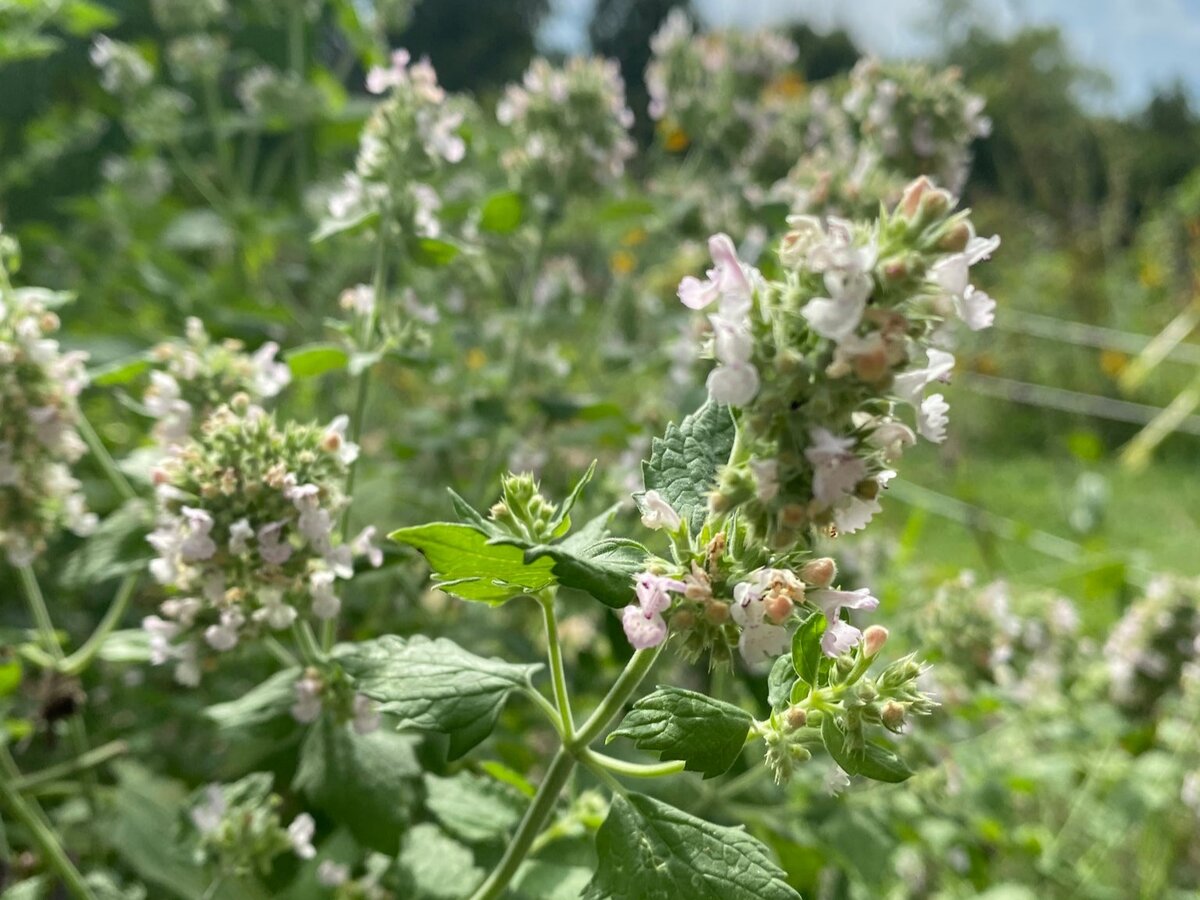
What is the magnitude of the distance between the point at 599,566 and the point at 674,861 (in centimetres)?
31

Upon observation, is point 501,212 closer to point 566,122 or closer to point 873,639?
point 566,122

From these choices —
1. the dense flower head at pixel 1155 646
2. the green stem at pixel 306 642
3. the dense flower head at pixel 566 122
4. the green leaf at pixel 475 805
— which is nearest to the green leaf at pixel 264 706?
the green stem at pixel 306 642

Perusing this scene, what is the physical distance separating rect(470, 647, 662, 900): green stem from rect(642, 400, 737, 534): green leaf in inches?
5.8

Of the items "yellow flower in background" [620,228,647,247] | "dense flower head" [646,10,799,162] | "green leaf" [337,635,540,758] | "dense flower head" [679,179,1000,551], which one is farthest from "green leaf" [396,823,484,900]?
"yellow flower in background" [620,228,647,247]

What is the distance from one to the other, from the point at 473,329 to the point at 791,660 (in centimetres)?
185

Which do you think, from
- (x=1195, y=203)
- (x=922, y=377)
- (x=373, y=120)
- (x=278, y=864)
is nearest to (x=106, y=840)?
(x=278, y=864)

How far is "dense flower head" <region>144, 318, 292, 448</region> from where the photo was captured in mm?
1500

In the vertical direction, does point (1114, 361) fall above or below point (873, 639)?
above

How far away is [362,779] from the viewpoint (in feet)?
4.22

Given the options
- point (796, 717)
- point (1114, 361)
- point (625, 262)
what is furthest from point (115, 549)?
point (1114, 361)

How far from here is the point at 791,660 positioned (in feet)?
3.25

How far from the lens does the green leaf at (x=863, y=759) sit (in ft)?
2.95

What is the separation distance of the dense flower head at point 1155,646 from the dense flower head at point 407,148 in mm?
2144

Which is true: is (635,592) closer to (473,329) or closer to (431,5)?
(473,329)
